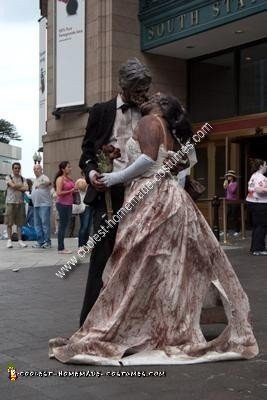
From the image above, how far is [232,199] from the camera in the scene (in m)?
14.6

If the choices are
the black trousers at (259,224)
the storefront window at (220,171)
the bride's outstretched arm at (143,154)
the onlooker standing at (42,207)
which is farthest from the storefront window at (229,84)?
the bride's outstretched arm at (143,154)

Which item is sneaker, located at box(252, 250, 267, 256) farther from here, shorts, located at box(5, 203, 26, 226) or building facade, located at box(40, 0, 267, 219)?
building facade, located at box(40, 0, 267, 219)

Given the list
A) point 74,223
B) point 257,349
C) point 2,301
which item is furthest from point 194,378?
point 74,223

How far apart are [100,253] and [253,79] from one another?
41.7 feet

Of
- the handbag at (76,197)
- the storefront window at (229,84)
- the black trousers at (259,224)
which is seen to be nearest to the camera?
the black trousers at (259,224)

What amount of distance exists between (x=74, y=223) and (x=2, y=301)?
32.3ft

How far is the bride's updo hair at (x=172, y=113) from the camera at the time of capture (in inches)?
169

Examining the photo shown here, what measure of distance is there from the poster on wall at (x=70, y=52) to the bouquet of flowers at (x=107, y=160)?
12524 mm

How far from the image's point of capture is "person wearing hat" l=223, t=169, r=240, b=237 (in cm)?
1398

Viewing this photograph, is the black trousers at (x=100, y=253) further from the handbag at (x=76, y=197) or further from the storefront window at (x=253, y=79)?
the storefront window at (x=253, y=79)

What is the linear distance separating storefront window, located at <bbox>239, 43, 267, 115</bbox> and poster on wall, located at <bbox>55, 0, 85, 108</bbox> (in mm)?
4180

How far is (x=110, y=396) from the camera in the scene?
3359 millimetres

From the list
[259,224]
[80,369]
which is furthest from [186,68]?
[80,369]

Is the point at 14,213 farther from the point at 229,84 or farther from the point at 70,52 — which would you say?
the point at 229,84
